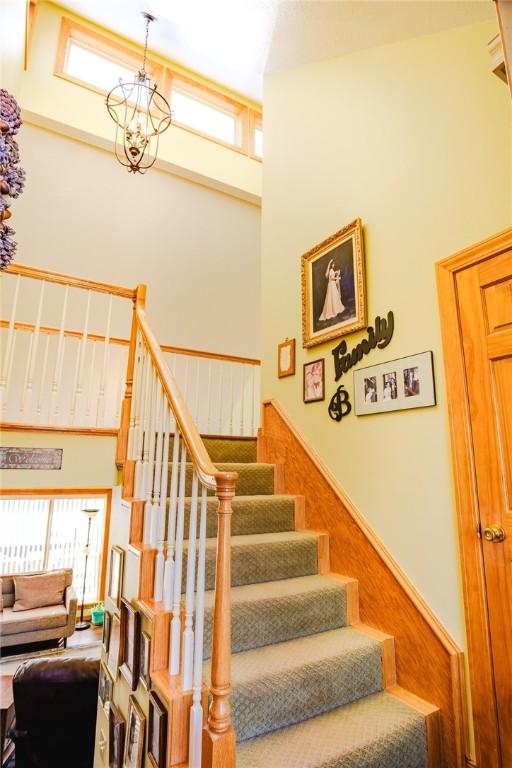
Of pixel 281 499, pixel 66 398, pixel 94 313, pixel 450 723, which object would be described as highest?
pixel 94 313

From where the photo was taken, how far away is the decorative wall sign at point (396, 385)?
2023 mm

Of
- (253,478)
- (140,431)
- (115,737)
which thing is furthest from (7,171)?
(115,737)

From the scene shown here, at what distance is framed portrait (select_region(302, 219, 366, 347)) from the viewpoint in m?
2.50

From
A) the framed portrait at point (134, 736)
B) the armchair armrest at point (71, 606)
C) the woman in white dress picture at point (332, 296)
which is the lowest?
the armchair armrest at point (71, 606)

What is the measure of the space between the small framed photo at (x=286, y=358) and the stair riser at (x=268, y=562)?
1.19 metres

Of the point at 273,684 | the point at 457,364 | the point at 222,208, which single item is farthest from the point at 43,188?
the point at 273,684

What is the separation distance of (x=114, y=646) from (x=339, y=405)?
5.82 feet

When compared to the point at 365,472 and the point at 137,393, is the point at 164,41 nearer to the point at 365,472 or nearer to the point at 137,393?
the point at 137,393

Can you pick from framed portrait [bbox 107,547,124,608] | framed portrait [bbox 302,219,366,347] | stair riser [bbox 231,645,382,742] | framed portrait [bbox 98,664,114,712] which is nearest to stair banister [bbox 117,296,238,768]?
stair riser [bbox 231,645,382,742]

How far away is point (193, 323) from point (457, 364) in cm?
428

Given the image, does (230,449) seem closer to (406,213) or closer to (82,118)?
(406,213)

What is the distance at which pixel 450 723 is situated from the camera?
1.69 metres

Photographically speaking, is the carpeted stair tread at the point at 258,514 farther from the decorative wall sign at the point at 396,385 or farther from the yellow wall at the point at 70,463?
the decorative wall sign at the point at 396,385

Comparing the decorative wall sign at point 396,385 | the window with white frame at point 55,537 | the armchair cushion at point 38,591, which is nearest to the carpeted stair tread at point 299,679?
the decorative wall sign at point 396,385
